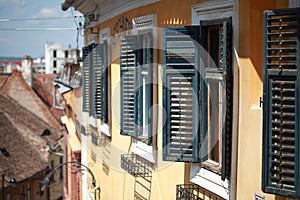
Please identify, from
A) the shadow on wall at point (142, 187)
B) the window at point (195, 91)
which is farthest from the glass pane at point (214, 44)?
the shadow on wall at point (142, 187)

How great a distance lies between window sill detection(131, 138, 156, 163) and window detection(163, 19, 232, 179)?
1679 mm

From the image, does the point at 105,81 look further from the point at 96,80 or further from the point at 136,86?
the point at 136,86

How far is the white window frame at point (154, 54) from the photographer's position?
7332 mm

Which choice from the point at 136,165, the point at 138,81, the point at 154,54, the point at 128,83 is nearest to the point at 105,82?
the point at 128,83

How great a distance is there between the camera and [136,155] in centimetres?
840

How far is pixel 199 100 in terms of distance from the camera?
5.80m

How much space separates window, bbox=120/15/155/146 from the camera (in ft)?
24.6

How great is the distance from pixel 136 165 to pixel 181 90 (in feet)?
8.80

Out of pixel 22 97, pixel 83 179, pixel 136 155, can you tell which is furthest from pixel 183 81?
pixel 22 97

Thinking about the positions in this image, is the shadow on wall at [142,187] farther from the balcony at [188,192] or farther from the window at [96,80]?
the window at [96,80]

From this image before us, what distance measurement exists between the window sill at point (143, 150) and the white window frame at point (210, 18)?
4.63 ft

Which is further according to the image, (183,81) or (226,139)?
(183,81)

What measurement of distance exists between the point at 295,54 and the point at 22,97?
40450 mm

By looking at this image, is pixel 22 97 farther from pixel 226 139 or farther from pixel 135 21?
pixel 226 139
